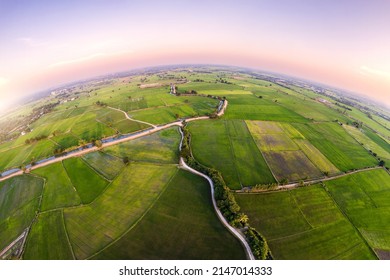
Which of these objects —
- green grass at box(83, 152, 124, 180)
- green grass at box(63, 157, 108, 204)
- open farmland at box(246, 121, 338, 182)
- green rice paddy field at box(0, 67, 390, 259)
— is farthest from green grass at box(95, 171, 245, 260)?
open farmland at box(246, 121, 338, 182)

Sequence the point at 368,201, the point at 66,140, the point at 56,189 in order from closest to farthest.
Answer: the point at 368,201, the point at 56,189, the point at 66,140

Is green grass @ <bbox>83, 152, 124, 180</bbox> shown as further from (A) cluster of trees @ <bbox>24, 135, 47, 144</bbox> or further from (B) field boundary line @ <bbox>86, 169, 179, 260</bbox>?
(A) cluster of trees @ <bbox>24, 135, 47, 144</bbox>

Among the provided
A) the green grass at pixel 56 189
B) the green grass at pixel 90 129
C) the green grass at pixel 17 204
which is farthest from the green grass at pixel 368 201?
the green grass at pixel 90 129

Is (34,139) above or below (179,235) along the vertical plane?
above

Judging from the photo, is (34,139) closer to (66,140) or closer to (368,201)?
(66,140)

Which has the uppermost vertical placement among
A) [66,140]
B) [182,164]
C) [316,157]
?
[66,140]

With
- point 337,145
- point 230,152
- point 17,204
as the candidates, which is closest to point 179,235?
point 230,152
